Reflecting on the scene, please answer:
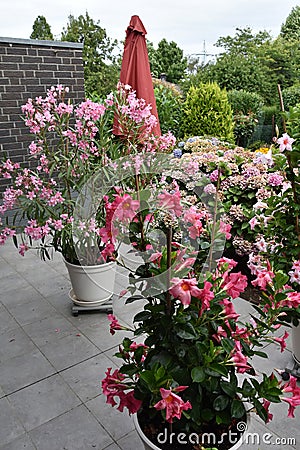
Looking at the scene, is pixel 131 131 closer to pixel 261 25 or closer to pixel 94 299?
pixel 94 299

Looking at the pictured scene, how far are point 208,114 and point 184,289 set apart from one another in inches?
197

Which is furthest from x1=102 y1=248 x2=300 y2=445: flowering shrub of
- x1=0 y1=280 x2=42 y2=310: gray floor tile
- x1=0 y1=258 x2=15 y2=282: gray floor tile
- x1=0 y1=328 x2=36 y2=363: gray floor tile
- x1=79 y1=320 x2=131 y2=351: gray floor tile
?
x1=0 y1=258 x2=15 y2=282: gray floor tile

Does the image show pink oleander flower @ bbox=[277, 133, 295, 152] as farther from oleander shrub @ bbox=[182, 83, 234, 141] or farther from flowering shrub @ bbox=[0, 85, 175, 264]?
oleander shrub @ bbox=[182, 83, 234, 141]

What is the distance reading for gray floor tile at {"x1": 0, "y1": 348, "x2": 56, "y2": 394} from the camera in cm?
179

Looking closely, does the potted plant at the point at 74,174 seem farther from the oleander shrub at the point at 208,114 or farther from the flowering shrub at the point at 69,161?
the oleander shrub at the point at 208,114

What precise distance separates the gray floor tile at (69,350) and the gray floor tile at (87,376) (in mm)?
46

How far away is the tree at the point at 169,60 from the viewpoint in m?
18.2

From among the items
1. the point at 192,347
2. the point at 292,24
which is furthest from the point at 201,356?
the point at 292,24

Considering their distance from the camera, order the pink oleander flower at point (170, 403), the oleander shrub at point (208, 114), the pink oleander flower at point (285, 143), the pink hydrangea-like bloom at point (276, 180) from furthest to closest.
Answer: the oleander shrub at point (208, 114) → the pink hydrangea-like bloom at point (276, 180) → the pink oleander flower at point (285, 143) → the pink oleander flower at point (170, 403)

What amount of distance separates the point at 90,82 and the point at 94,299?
37.7 feet

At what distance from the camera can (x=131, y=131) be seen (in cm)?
226

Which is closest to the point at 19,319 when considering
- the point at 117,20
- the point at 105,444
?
the point at 105,444

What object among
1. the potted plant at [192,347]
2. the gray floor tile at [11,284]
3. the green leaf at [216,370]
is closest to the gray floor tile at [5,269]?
the gray floor tile at [11,284]

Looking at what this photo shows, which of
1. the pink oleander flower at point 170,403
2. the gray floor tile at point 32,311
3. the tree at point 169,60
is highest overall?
the tree at point 169,60
